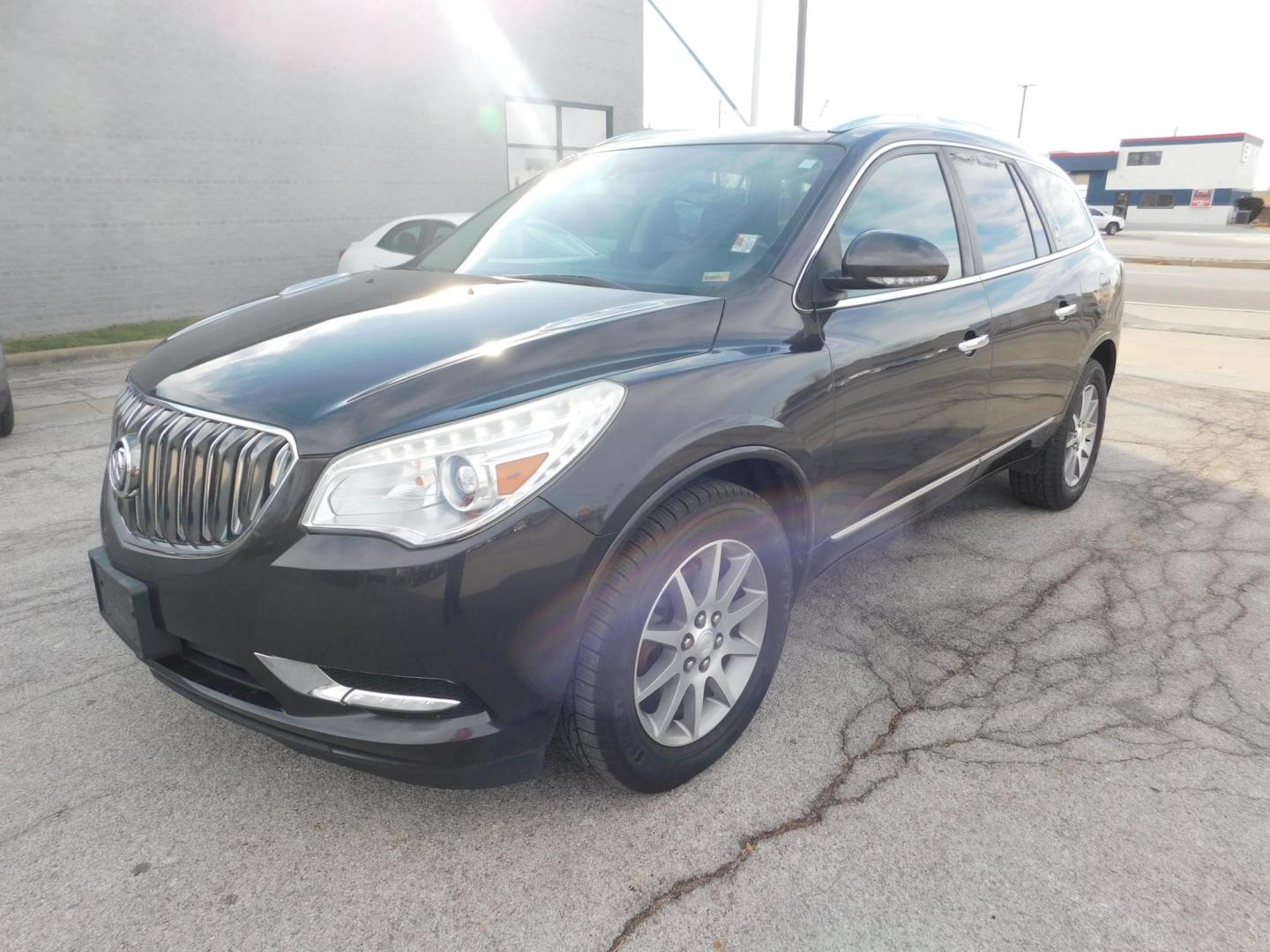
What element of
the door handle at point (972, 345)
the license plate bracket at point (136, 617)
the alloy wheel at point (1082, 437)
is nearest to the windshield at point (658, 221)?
the door handle at point (972, 345)

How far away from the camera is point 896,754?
2.76 meters

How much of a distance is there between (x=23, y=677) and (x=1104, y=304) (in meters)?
5.02

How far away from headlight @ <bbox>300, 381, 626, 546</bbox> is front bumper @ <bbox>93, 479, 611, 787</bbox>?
4cm

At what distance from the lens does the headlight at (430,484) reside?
1984 mm

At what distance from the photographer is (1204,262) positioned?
959 inches

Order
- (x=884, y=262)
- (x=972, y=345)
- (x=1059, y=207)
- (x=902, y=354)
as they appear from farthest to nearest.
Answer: (x=1059, y=207) → (x=972, y=345) → (x=902, y=354) → (x=884, y=262)

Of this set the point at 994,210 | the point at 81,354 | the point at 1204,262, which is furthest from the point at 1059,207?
the point at 1204,262

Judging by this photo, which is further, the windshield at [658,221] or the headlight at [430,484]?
the windshield at [658,221]

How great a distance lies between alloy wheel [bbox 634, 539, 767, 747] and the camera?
241 centimetres

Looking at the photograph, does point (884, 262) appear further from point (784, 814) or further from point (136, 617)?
point (136, 617)

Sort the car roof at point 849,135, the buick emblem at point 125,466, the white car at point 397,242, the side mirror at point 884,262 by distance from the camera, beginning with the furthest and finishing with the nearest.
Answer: the white car at point 397,242 → the car roof at point 849,135 → the side mirror at point 884,262 → the buick emblem at point 125,466

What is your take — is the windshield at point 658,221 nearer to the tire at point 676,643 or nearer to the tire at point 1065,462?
the tire at point 676,643

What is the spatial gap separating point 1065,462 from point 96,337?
10.7m

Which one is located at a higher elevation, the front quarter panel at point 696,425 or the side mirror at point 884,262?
the side mirror at point 884,262
